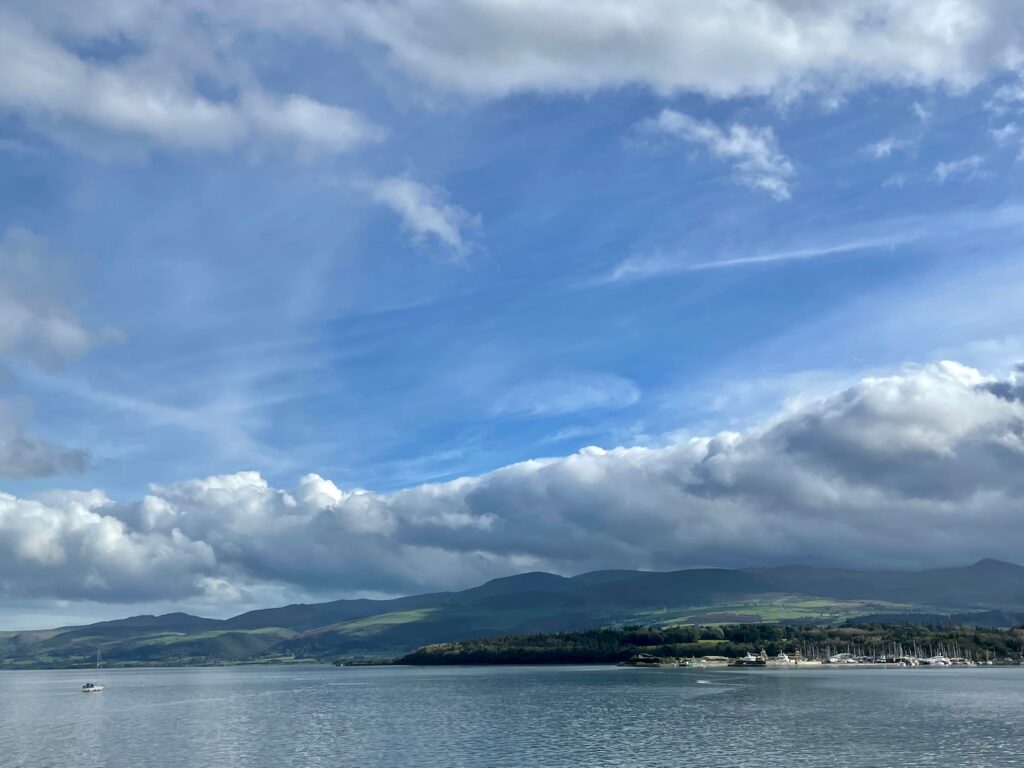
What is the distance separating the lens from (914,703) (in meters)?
175

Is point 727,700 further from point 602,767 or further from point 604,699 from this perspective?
point 602,767

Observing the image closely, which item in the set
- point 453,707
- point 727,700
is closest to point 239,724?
point 453,707

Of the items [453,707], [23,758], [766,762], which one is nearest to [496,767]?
[766,762]

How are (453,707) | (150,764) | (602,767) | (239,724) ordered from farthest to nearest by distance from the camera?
(453,707), (239,724), (150,764), (602,767)

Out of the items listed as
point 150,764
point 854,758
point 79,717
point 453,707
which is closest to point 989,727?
point 854,758

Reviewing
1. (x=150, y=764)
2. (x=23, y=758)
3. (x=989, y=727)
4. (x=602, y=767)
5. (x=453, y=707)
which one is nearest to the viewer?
(x=602, y=767)

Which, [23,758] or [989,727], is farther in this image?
[989,727]

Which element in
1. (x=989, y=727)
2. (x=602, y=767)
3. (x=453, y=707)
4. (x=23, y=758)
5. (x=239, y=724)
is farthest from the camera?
(x=453, y=707)

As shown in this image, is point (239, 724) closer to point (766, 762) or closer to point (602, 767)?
point (602, 767)

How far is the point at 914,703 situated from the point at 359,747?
108295mm

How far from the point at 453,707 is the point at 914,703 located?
88.3 metres

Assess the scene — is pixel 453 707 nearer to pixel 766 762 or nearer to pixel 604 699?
pixel 604 699

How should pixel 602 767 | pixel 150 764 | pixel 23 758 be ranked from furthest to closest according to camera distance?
pixel 23 758
pixel 150 764
pixel 602 767

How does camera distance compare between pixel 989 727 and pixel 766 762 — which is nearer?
pixel 766 762
